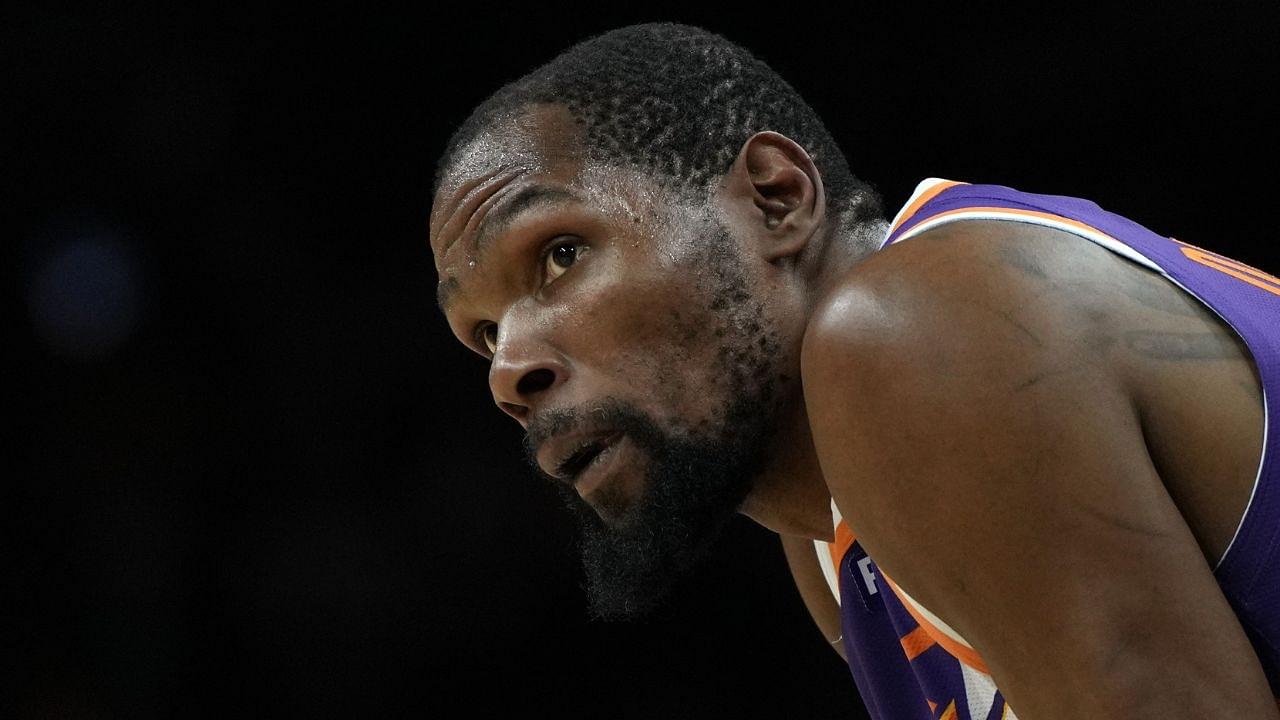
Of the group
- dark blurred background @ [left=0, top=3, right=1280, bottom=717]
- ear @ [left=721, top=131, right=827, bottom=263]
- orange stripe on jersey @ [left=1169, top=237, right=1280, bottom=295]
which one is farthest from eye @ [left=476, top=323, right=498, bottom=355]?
dark blurred background @ [left=0, top=3, right=1280, bottom=717]

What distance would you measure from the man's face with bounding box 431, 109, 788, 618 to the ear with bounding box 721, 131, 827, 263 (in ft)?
0.15

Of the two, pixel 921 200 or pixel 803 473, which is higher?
pixel 921 200

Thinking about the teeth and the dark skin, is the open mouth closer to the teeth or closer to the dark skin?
the teeth

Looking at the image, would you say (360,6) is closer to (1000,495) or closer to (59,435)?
(59,435)

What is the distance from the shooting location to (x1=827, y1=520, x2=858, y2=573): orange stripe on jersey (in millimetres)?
1524

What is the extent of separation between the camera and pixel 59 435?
10.9 feet

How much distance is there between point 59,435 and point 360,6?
140 cm

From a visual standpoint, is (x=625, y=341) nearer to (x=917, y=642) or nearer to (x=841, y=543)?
(x=841, y=543)

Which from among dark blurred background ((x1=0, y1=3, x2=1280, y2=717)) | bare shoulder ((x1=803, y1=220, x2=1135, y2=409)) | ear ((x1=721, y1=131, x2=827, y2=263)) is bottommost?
dark blurred background ((x1=0, y1=3, x2=1280, y2=717))

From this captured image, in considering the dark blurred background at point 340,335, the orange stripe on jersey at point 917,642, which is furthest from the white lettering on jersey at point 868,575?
the dark blurred background at point 340,335

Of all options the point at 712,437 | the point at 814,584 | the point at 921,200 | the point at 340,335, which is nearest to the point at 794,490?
the point at 712,437

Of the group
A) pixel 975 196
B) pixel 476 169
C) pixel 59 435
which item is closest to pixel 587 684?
pixel 59 435

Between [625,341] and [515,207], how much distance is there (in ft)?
0.72

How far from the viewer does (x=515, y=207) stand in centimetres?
148
